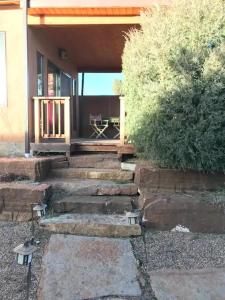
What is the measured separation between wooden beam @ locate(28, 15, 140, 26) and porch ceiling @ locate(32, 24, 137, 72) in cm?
34

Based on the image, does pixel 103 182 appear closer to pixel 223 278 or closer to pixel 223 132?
pixel 223 132

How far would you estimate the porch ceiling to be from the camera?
8008 millimetres

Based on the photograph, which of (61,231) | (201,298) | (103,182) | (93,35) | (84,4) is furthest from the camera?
(93,35)

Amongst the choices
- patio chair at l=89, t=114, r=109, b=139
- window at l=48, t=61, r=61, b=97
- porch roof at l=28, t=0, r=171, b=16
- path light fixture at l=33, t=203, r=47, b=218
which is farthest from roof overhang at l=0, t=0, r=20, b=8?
patio chair at l=89, t=114, r=109, b=139

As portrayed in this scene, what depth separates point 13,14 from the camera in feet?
22.2

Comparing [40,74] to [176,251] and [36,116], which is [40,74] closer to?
[36,116]

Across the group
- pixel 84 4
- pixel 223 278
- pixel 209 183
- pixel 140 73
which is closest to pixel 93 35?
pixel 84 4

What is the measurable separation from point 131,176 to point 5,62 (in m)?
3.32

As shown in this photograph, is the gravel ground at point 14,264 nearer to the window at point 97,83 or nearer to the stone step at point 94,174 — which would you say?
the stone step at point 94,174

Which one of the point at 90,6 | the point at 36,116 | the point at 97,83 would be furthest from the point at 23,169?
the point at 97,83

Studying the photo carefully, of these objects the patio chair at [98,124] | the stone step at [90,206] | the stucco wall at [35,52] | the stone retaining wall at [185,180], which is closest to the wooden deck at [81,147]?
the stucco wall at [35,52]

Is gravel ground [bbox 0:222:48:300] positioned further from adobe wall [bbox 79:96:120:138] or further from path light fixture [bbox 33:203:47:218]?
adobe wall [bbox 79:96:120:138]

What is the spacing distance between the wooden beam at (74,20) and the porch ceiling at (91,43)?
34 cm

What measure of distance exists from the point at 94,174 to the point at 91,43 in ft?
16.3
